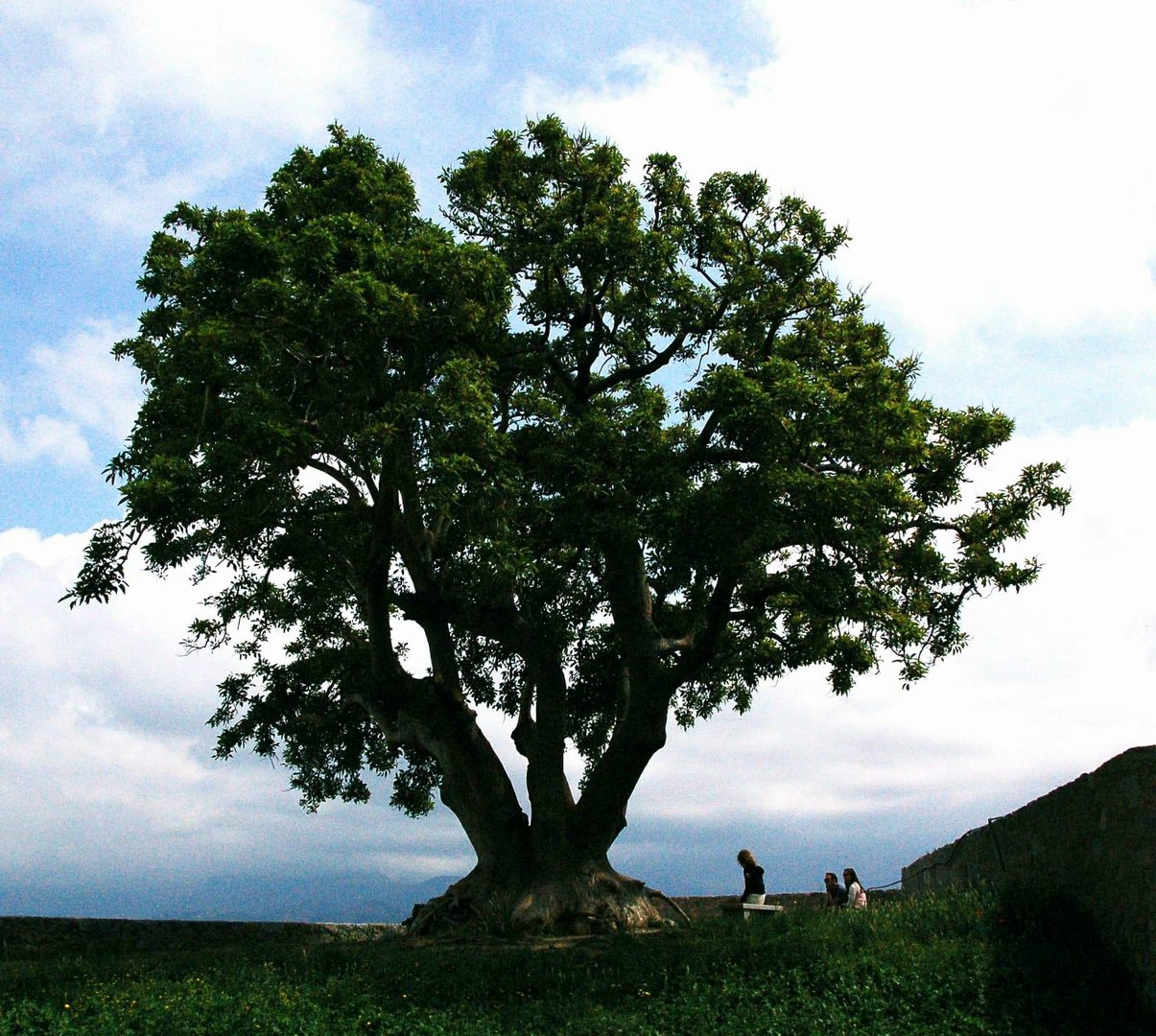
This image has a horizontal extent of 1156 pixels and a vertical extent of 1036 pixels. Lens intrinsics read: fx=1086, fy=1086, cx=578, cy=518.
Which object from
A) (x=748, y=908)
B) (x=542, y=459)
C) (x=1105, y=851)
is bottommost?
(x=748, y=908)

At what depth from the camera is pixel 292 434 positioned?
1454cm

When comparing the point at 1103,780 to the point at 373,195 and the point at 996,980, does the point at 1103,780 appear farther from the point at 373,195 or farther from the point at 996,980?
the point at 373,195

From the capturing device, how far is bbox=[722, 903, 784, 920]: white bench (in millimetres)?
18109

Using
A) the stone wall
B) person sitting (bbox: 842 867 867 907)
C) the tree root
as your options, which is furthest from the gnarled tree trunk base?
the stone wall

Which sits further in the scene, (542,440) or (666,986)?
(542,440)

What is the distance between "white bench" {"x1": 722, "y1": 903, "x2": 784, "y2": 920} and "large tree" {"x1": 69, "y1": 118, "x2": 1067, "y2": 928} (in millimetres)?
1779

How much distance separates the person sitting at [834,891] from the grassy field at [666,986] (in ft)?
20.3

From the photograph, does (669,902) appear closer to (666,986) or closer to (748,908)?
(748,908)

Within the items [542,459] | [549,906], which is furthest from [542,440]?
[549,906]

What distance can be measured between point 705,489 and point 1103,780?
6430 millimetres

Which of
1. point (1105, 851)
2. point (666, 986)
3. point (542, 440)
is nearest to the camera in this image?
point (1105, 851)

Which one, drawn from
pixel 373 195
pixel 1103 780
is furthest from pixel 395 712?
pixel 1103 780

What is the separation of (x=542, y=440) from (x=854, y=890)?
32.7 ft

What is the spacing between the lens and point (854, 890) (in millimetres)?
19641
